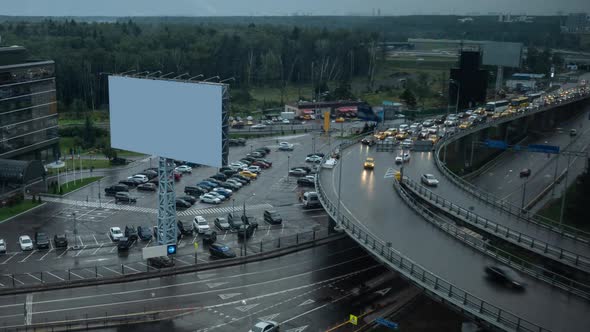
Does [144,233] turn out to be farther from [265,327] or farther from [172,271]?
[265,327]

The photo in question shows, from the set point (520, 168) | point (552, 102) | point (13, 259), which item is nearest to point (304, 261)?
point (13, 259)

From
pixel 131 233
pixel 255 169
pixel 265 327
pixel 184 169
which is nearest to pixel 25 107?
pixel 184 169

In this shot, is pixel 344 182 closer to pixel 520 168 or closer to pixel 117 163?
pixel 117 163

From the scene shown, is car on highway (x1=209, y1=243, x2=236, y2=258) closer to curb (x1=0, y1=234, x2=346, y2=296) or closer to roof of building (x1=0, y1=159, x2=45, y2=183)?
curb (x1=0, y1=234, x2=346, y2=296)

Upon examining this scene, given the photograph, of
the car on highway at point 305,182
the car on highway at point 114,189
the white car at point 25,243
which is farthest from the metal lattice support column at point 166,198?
the car on highway at point 305,182

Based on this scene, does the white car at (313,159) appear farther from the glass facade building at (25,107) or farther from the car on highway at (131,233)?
the car on highway at (131,233)

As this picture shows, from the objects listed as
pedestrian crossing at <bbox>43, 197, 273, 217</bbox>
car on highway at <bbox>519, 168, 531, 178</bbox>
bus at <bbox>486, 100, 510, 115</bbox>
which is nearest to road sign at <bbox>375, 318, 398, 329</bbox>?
pedestrian crossing at <bbox>43, 197, 273, 217</bbox>
